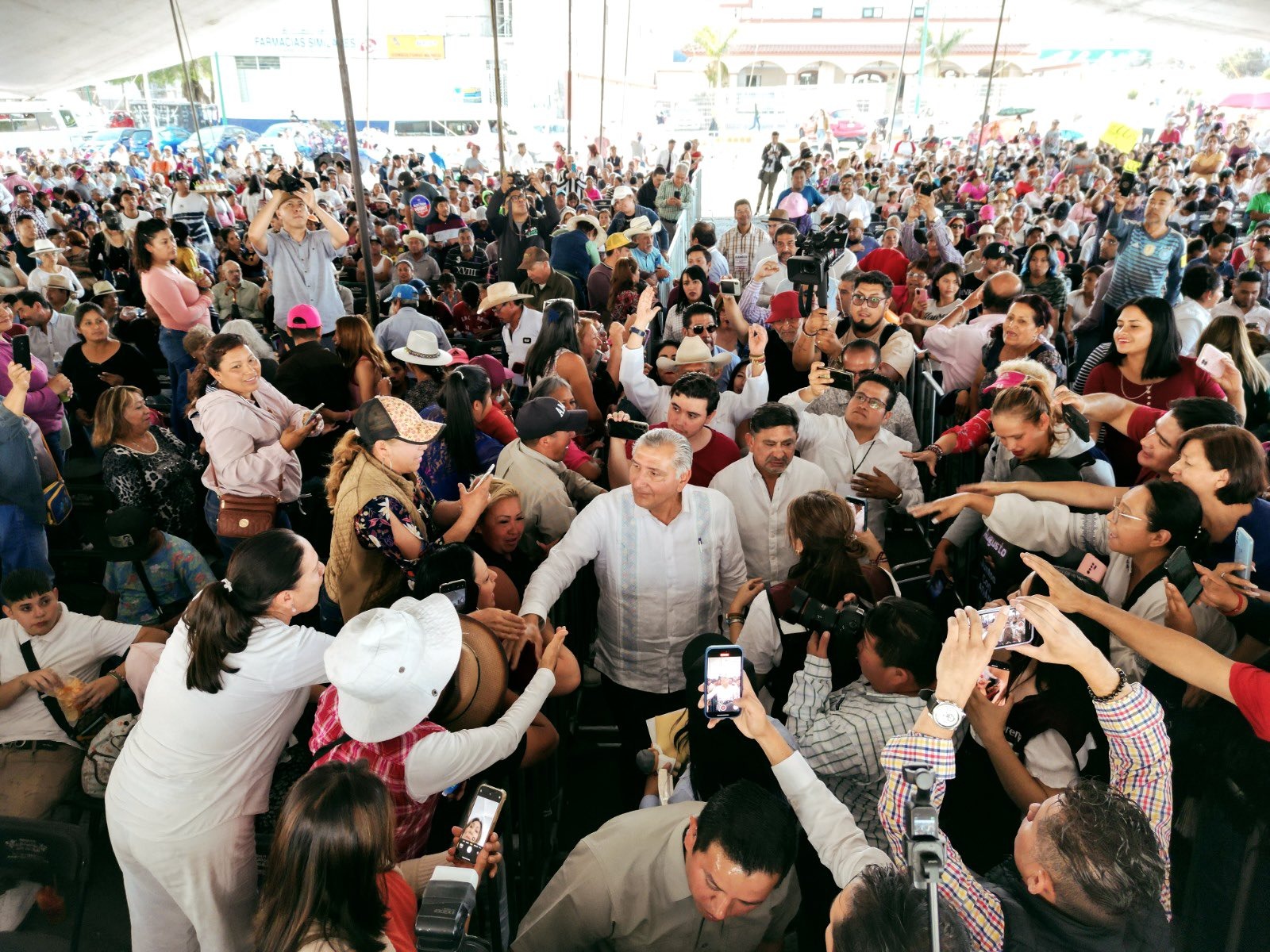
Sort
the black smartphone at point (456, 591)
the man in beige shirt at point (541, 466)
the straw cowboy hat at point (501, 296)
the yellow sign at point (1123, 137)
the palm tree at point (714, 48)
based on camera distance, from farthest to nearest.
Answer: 1. the palm tree at point (714, 48)
2. the yellow sign at point (1123, 137)
3. the straw cowboy hat at point (501, 296)
4. the man in beige shirt at point (541, 466)
5. the black smartphone at point (456, 591)

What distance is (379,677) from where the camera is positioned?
6.37ft

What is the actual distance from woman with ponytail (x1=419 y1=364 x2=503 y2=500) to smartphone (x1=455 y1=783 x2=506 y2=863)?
7.12 ft

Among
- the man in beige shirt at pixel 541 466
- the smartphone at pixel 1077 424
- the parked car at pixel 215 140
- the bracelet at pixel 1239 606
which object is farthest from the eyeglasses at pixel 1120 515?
the parked car at pixel 215 140

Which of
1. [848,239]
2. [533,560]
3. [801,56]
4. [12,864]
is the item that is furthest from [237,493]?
[801,56]

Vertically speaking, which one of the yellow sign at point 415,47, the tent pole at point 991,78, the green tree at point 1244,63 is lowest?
the tent pole at point 991,78

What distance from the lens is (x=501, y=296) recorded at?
6.18 m

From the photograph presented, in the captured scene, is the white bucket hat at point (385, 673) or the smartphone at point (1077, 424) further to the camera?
the smartphone at point (1077, 424)

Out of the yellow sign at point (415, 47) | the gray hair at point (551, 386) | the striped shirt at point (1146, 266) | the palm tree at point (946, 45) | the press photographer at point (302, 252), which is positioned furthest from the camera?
the palm tree at point (946, 45)

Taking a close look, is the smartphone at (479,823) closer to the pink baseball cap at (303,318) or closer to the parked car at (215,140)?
the pink baseball cap at (303,318)

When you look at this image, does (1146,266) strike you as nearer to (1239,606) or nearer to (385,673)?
(1239,606)

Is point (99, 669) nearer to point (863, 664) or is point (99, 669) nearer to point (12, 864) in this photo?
point (12, 864)

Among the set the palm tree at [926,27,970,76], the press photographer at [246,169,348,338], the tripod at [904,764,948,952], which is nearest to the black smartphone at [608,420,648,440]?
the tripod at [904,764,948,952]

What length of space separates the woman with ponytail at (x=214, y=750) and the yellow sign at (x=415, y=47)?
48.9 metres

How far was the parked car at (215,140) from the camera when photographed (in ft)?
86.5
